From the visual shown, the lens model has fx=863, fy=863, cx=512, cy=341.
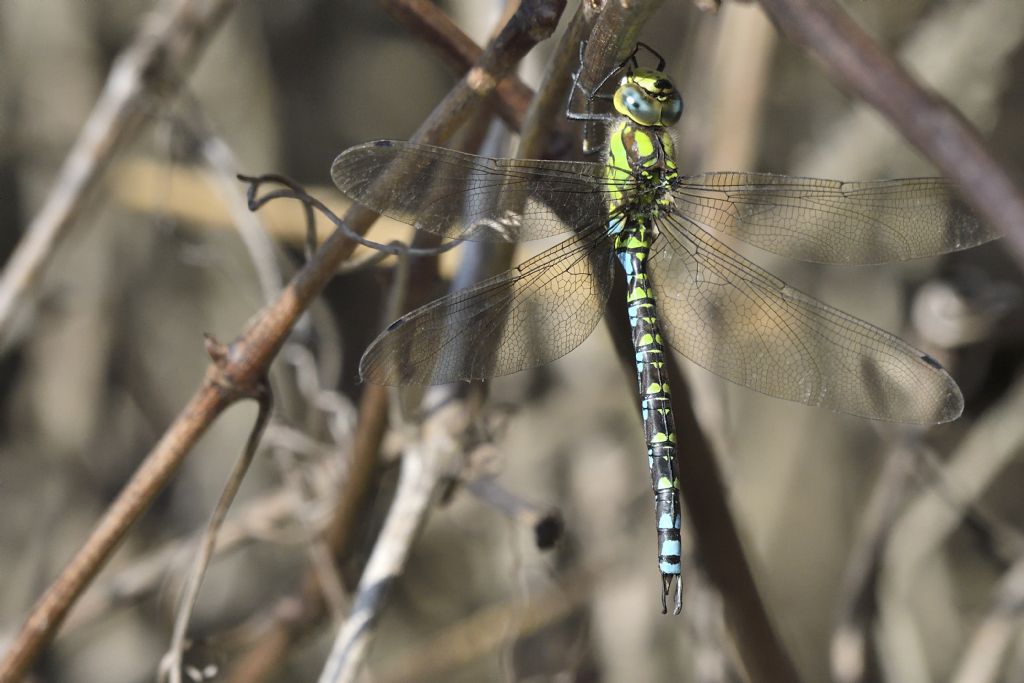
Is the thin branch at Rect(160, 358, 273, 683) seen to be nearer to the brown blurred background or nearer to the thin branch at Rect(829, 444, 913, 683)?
the brown blurred background

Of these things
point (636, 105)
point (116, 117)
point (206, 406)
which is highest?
point (116, 117)

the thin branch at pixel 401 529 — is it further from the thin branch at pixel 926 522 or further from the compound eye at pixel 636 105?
the thin branch at pixel 926 522

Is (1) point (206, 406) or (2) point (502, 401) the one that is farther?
(2) point (502, 401)

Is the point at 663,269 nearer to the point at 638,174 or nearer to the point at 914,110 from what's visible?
the point at 638,174

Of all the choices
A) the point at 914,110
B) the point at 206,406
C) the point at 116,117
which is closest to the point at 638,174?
the point at 206,406

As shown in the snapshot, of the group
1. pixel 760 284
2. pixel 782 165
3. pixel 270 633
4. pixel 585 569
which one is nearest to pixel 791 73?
pixel 782 165

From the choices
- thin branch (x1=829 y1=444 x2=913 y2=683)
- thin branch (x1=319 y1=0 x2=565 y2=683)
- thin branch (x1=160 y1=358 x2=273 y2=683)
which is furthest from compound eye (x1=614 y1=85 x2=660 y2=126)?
thin branch (x1=829 y1=444 x2=913 y2=683)
